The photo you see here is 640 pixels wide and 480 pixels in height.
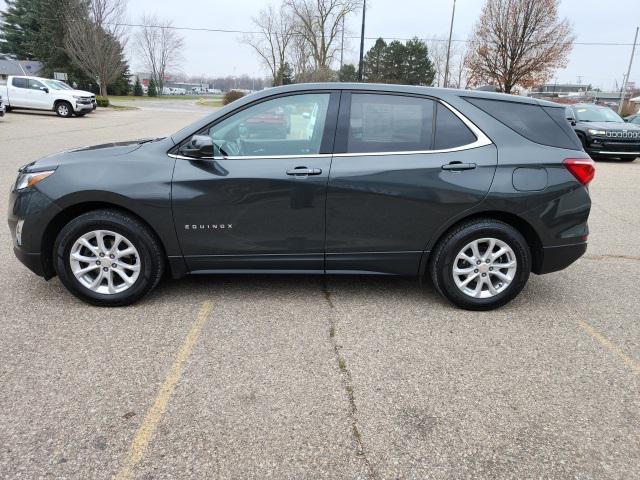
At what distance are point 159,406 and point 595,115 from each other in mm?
16598

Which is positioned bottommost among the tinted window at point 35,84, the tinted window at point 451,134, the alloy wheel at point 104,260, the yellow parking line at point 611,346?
the yellow parking line at point 611,346

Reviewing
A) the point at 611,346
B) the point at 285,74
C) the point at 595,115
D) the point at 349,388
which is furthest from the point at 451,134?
the point at 285,74

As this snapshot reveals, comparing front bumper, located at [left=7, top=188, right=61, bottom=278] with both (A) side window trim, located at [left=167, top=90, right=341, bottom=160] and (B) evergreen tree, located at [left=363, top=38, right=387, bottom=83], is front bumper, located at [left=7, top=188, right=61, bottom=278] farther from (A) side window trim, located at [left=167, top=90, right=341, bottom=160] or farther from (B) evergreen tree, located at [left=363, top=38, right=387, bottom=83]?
(B) evergreen tree, located at [left=363, top=38, right=387, bottom=83]

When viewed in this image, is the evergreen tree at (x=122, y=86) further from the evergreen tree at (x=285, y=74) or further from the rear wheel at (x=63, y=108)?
the rear wheel at (x=63, y=108)

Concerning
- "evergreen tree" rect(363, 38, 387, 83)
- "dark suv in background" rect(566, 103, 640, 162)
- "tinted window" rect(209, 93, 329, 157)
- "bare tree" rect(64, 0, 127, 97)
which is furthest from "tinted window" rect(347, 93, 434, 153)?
"evergreen tree" rect(363, 38, 387, 83)

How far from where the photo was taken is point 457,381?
289 cm

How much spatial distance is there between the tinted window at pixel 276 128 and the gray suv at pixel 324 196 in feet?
0.03

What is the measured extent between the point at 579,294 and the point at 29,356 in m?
4.21

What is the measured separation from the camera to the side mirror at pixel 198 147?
3.42 m

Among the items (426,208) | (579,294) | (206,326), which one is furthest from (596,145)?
(206,326)

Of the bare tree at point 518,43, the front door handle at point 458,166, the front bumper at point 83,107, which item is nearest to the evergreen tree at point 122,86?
the front bumper at point 83,107

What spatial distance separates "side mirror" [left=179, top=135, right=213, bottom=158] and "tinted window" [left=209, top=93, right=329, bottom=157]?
0.51 feet

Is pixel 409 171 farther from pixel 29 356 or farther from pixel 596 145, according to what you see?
pixel 596 145

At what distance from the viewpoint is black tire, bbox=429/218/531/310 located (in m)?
3.70
